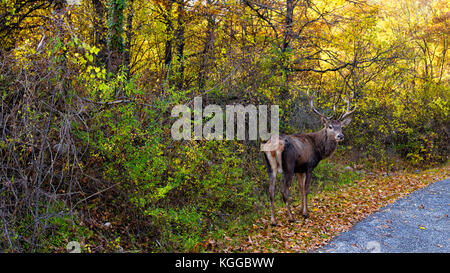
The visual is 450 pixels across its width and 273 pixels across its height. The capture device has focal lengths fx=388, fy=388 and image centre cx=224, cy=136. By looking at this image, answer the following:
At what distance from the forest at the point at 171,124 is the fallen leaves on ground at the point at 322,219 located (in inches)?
2.0

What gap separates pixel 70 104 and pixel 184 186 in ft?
9.78

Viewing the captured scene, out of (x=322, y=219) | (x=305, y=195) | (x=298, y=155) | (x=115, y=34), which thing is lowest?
(x=322, y=219)

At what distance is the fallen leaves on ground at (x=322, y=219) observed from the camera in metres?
6.68

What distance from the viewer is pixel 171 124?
7.81 metres

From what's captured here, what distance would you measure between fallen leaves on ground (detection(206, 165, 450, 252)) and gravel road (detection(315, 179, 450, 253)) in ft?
1.01

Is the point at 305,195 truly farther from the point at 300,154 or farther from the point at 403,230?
the point at 403,230

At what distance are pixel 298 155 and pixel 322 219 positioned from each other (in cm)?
145

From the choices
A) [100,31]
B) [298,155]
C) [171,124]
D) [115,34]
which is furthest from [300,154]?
[100,31]

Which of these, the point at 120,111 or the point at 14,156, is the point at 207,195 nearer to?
the point at 120,111

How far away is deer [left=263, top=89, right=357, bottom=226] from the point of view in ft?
26.4

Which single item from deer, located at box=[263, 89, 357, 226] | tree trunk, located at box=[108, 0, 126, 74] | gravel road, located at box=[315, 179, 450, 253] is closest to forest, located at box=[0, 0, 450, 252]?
tree trunk, located at box=[108, 0, 126, 74]

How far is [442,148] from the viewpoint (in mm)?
16812

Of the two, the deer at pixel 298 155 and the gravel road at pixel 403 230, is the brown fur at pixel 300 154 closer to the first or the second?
the deer at pixel 298 155
